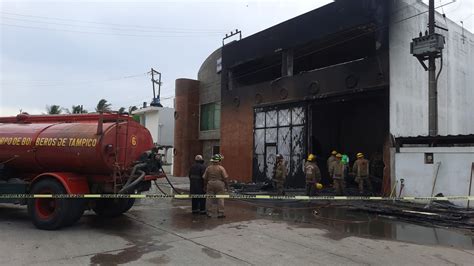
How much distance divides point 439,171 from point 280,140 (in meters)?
8.09

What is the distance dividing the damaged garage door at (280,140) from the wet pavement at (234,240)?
7529 millimetres

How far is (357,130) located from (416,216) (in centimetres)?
1283

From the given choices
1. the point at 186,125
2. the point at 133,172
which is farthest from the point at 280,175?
the point at 186,125

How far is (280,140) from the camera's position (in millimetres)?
19828

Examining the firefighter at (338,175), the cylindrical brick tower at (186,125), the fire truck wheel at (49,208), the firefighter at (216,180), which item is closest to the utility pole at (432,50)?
the firefighter at (338,175)

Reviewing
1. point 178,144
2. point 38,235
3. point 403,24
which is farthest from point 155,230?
point 178,144

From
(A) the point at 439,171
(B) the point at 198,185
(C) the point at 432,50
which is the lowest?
(B) the point at 198,185

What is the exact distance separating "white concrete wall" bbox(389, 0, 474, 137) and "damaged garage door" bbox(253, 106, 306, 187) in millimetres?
4428

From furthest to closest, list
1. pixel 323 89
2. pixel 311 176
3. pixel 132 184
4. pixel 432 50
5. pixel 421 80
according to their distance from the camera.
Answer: pixel 323 89 < pixel 421 80 < pixel 311 176 < pixel 432 50 < pixel 132 184

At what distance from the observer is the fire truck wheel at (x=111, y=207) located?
1043 cm

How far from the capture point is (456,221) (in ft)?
31.9

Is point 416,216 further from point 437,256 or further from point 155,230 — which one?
point 155,230

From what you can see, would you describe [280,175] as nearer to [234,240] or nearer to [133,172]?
[133,172]

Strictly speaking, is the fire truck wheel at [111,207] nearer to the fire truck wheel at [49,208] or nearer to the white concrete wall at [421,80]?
the fire truck wheel at [49,208]
